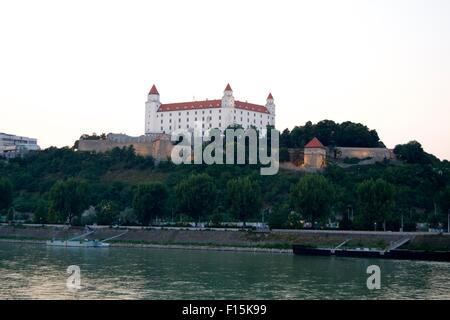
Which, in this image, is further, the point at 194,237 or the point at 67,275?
the point at 194,237

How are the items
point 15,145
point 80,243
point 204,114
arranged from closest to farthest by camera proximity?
point 80,243 < point 204,114 < point 15,145

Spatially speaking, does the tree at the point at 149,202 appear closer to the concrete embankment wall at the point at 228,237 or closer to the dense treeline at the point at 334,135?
the concrete embankment wall at the point at 228,237

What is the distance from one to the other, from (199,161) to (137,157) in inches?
484

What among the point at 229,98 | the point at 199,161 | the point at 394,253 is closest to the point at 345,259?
the point at 394,253

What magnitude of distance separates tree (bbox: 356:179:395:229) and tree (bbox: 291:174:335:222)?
3.50m

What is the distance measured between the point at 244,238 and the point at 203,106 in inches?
1935

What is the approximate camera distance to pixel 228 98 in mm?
98562

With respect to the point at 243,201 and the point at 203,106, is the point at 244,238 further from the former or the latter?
the point at 203,106

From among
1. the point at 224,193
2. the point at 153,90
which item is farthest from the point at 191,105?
the point at 224,193

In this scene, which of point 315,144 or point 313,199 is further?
point 315,144

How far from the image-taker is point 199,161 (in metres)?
83.2

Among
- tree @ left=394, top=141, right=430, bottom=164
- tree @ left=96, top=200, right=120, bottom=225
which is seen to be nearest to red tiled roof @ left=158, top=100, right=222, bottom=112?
tree @ left=394, top=141, right=430, bottom=164
